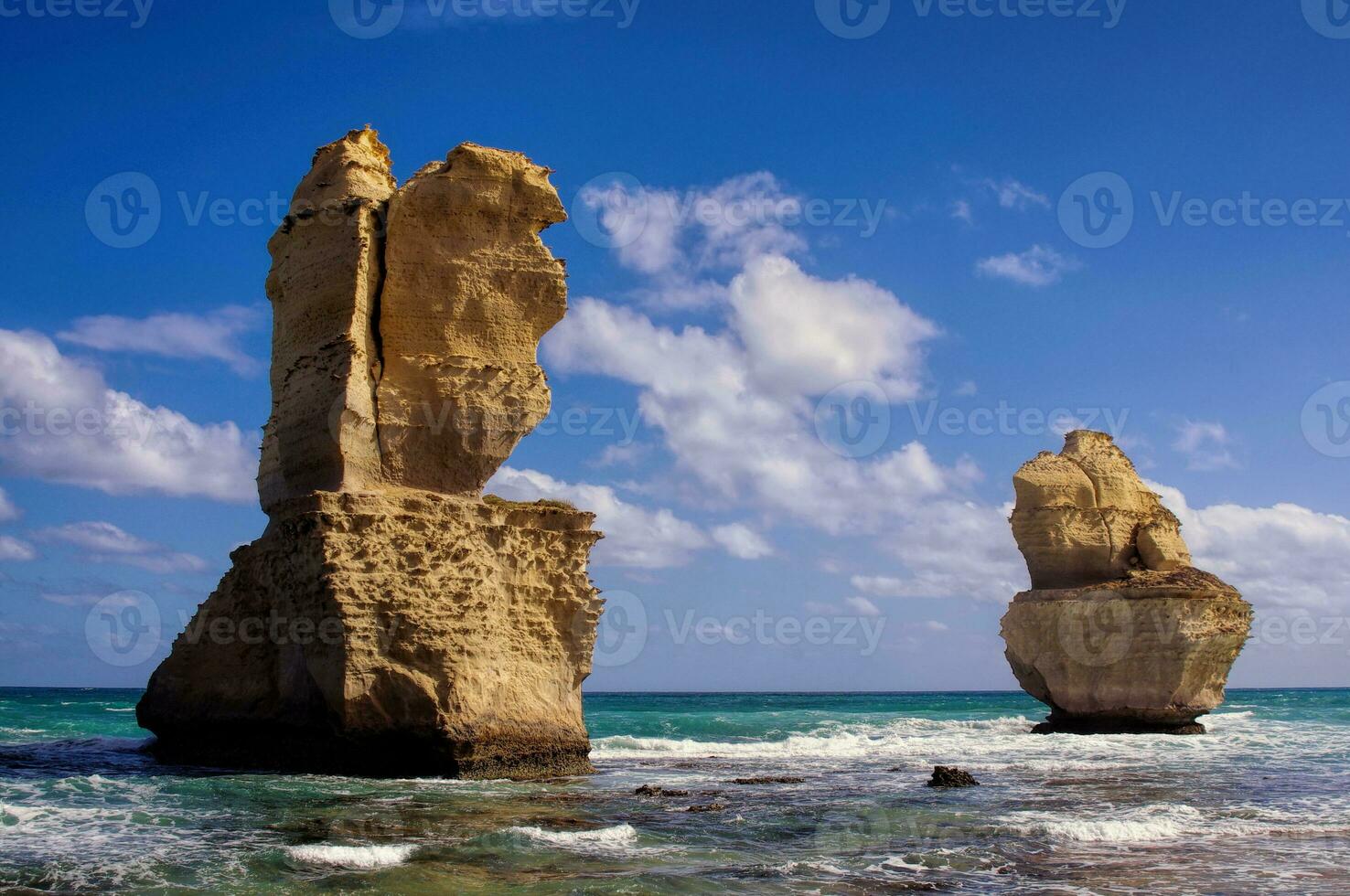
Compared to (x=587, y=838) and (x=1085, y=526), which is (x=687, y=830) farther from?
(x=1085, y=526)

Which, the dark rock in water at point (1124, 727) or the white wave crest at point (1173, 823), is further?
the dark rock in water at point (1124, 727)

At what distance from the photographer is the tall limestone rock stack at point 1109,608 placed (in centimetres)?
2916

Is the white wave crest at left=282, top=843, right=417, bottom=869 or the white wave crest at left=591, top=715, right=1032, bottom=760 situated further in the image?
the white wave crest at left=591, top=715, right=1032, bottom=760

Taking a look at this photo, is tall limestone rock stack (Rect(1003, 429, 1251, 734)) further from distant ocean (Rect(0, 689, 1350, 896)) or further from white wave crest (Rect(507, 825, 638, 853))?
white wave crest (Rect(507, 825, 638, 853))

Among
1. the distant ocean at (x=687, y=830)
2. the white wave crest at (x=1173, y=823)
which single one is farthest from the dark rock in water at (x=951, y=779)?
the white wave crest at (x=1173, y=823)

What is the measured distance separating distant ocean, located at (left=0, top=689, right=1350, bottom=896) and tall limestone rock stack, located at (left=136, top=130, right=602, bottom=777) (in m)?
1.06

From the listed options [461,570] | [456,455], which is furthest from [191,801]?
[456,455]

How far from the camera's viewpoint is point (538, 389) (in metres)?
18.0

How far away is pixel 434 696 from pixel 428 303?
19.6ft

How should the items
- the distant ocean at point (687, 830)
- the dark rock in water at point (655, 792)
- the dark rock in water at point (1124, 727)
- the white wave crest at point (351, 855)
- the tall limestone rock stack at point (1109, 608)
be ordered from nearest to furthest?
1. the distant ocean at point (687, 830)
2. the white wave crest at point (351, 855)
3. the dark rock in water at point (655, 792)
4. the tall limestone rock stack at point (1109, 608)
5. the dark rock in water at point (1124, 727)

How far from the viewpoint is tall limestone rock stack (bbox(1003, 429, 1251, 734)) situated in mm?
29156

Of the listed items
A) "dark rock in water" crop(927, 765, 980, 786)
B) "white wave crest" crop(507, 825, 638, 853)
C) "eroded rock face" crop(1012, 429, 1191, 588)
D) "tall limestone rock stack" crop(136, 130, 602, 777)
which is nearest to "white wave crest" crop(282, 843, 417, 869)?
"white wave crest" crop(507, 825, 638, 853)

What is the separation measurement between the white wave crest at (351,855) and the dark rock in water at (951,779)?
923cm

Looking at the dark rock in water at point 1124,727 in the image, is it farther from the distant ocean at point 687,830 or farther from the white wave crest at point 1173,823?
the white wave crest at point 1173,823
